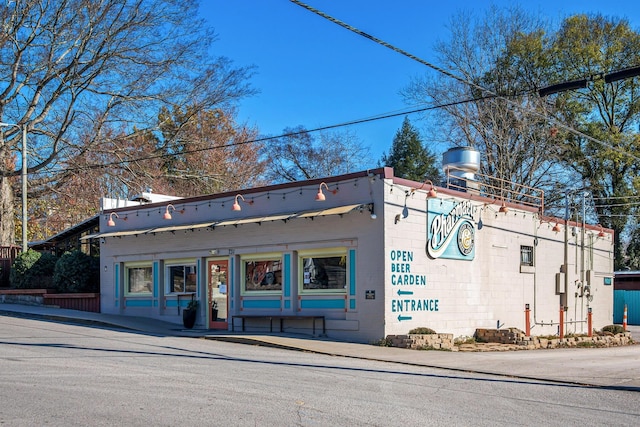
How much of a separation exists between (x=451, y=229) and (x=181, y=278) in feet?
31.0

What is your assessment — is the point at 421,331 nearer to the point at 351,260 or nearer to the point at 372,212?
the point at 351,260

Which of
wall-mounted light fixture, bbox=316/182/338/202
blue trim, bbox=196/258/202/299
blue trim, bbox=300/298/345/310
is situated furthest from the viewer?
blue trim, bbox=196/258/202/299

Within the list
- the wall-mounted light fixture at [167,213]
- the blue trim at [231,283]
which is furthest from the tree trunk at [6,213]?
the blue trim at [231,283]

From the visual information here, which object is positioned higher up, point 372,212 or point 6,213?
point 6,213

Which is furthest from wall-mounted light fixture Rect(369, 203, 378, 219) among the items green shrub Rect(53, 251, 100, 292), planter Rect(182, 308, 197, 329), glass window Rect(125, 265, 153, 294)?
green shrub Rect(53, 251, 100, 292)

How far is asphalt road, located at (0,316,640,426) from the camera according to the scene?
328 inches

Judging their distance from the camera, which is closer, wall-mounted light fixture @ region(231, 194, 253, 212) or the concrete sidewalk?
the concrete sidewalk

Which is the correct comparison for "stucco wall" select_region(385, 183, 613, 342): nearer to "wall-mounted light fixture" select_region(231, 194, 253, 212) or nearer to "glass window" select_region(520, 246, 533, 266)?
"glass window" select_region(520, 246, 533, 266)

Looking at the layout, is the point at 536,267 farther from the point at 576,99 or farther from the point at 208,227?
the point at 576,99

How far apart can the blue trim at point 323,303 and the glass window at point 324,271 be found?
11.4 inches

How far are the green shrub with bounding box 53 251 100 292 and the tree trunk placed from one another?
8722 mm

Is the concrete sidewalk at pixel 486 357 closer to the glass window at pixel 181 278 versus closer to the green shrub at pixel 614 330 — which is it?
the glass window at pixel 181 278

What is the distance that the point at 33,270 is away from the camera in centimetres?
2819

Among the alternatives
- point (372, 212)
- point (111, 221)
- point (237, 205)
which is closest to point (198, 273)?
point (237, 205)
